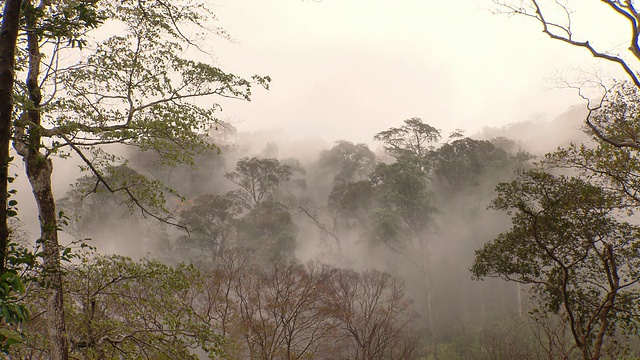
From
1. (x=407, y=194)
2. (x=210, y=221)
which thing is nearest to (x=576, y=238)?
(x=407, y=194)

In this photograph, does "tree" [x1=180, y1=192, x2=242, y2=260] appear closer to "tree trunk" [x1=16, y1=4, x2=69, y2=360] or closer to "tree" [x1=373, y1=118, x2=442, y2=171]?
"tree" [x1=373, y1=118, x2=442, y2=171]

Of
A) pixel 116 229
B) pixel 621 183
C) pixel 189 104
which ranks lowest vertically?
pixel 621 183

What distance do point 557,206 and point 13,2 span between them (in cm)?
837

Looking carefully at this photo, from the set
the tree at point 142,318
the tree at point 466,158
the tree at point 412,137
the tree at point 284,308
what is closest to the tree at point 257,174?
the tree at point 412,137

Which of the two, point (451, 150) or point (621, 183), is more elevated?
point (451, 150)

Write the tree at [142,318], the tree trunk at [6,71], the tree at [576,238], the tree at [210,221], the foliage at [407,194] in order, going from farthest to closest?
the tree at [210,221], the foliage at [407,194], the tree at [576,238], the tree at [142,318], the tree trunk at [6,71]

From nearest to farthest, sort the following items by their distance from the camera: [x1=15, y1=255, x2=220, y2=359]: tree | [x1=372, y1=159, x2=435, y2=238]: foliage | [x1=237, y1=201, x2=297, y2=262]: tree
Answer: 1. [x1=15, y1=255, x2=220, y2=359]: tree
2. [x1=372, y1=159, x2=435, y2=238]: foliage
3. [x1=237, y1=201, x2=297, y2=262]: tree

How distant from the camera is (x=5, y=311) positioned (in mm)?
1950

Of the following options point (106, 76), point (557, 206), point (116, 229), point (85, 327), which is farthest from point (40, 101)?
point (116, 229)

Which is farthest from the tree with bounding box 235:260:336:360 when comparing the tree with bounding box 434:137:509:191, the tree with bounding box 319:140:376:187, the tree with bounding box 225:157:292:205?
the tree with bounding box 319:140:376:187

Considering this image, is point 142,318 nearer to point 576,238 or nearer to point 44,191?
point 44,191

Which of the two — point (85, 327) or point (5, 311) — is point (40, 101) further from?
point (5, 311)

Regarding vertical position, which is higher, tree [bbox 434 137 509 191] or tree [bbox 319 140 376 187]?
tree [bbox 319 140 376 187]

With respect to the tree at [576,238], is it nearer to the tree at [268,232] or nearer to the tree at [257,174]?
the tree at [268,232]
